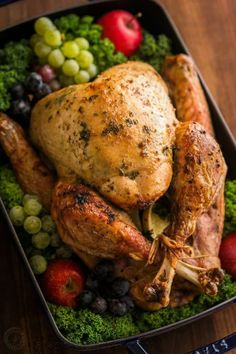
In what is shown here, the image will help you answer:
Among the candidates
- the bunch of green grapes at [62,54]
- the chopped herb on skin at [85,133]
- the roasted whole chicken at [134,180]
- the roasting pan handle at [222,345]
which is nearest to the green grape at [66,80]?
the bunch of green grapes at [62,54]

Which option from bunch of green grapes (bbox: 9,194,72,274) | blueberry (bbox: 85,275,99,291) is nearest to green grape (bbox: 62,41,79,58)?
bunch of green grapes (bbox: 9,194,72,274)

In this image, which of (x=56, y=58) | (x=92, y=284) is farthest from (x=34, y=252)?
(x=56, y=58)

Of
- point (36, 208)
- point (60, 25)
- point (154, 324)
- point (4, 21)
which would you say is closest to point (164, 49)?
point (60, 25)

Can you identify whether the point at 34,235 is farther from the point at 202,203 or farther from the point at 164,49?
the point at 164,49

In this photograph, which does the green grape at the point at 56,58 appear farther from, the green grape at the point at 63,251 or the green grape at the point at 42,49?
the green grape at the point at 63,251

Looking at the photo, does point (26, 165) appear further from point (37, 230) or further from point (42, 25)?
point (42, 25)

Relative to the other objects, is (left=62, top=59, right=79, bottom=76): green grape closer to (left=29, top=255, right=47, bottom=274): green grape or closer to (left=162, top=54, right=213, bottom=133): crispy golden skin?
(left=162, top=54, right=213, bottom=133): crispy golden skin
